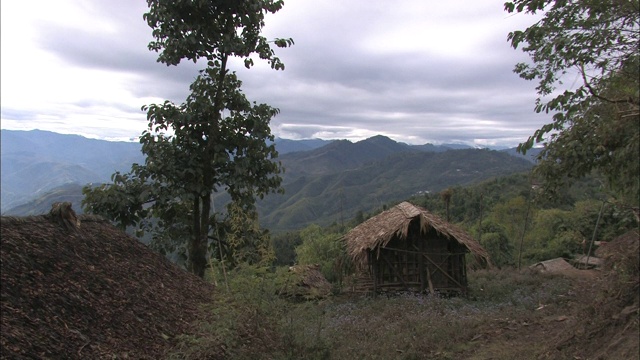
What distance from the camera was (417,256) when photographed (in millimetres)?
15086

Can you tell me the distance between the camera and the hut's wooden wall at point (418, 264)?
1498cm

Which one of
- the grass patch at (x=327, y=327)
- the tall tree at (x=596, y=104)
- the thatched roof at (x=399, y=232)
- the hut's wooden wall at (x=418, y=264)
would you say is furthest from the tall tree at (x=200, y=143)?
the hut's wooden wall at (x=418, y=264)

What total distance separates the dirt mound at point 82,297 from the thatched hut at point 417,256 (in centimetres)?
1018

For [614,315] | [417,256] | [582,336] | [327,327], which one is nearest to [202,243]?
[327,327]

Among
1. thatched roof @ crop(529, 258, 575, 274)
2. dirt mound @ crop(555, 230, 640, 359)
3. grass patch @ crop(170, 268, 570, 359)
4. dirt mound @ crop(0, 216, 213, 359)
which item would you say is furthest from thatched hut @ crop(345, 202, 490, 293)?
dirt mound @ crop(0, 216, 213, 359)

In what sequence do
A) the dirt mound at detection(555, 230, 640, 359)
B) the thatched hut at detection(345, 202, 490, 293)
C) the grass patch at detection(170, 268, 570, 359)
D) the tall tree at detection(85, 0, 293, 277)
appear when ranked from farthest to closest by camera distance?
the thatched hut at detection(345, 202, 490, 293), the tall tree at detection(85, 0, 293, 277), the grass patch at detection(170, 268, 570, 359), the dirt mound at detection(555, 230, 640, 359)

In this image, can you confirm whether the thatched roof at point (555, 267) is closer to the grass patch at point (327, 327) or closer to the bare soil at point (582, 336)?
the grass patch at point (327, 327)

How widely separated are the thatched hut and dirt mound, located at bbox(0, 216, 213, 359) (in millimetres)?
10181

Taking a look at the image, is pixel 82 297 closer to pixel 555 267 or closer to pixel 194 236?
pixel 194 236

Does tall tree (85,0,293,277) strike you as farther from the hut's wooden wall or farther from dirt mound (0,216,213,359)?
the hut's wooden wall

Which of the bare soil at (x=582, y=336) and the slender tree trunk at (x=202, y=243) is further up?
the slender tree trunk at (x=202, y=243)

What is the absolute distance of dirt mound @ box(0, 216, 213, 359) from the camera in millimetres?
3219

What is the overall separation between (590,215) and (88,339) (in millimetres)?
29934

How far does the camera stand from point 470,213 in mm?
49375
